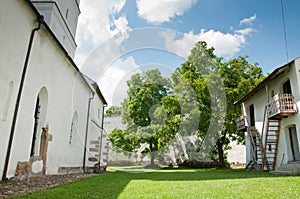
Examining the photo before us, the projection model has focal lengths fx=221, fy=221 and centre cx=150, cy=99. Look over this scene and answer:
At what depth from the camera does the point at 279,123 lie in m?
13.4

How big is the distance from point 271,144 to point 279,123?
1504mm

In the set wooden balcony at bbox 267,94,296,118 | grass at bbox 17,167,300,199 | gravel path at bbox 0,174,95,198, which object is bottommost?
grass at bbox 17,167,300,199

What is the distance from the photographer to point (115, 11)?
41.4ft

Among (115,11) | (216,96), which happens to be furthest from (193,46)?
(115,11)

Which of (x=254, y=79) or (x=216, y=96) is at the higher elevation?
(x=254, y=79)

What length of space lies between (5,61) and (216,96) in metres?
16.6

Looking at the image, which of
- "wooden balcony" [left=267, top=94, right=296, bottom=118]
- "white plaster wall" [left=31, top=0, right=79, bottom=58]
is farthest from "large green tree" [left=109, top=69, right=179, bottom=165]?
"wooden balcony" [left=267, top=94, right=296, bottom=118]

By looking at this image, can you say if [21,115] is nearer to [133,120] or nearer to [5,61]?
[5,61]

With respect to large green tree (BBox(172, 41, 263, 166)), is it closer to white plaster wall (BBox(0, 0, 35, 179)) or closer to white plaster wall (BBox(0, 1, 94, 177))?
white plaster wall (BBox(0, 1, 94, 177))

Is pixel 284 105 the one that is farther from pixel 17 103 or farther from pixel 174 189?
pixel 17 103

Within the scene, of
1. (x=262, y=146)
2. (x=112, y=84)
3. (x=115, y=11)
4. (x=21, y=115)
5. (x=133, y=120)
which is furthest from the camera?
(x=133, y=120)

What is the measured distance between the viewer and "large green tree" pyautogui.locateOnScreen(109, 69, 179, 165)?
2181cm

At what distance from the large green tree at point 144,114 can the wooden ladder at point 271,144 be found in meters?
8.42

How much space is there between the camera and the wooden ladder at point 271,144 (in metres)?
13.5
